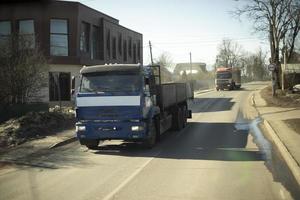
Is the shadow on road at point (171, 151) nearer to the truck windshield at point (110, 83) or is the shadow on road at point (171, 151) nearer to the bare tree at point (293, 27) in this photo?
the truck windshield at point (110, 83)

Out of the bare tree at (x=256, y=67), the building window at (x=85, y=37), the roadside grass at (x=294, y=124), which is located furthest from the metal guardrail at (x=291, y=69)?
the bare tree at (x=256, y=67)

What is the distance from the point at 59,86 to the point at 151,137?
25255 millimetres

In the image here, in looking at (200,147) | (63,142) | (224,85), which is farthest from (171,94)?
(224,85)

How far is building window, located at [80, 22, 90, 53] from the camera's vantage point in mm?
42209

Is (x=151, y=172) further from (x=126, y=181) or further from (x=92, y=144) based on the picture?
(x=92, y=144)

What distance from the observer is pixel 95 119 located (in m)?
15.6

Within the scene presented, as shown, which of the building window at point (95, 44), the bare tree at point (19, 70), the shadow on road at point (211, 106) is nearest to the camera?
the bare tree at point (19, 70)

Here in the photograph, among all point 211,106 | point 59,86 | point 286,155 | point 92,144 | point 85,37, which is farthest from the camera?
point 85,37

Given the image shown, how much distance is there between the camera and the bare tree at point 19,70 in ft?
77.6

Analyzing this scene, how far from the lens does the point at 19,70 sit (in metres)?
23.7

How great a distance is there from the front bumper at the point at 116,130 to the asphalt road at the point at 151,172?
1.60 feet

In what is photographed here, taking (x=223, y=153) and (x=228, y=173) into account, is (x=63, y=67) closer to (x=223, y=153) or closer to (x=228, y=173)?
(x=223, y=153)

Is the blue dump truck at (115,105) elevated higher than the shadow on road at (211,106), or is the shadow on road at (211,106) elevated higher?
the blue dump truck at (115,105)

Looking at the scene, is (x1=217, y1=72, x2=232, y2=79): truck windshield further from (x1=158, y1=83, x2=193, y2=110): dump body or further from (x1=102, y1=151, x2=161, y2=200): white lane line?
(x1=102, y1=151, x2=161, y2=200): white lane line
